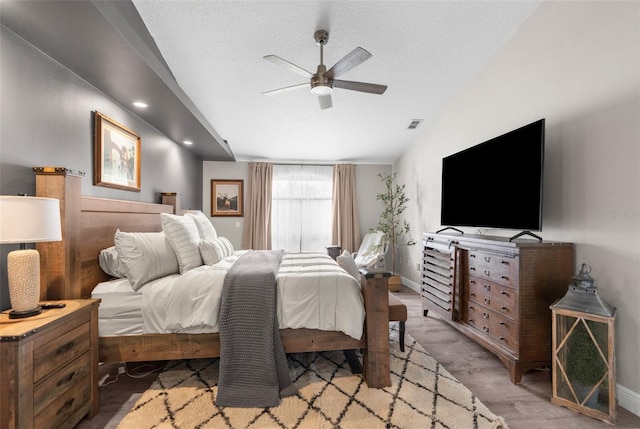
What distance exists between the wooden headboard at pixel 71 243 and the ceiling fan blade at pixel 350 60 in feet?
6.60

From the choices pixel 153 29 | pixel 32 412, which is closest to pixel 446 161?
pixel 153 29

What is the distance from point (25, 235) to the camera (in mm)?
1434

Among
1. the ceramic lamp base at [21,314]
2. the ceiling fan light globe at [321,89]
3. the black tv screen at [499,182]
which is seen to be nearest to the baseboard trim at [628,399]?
the black tv screen at [499,182]

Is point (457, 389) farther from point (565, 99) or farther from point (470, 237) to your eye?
point (565, 99)

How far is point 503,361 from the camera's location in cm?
229

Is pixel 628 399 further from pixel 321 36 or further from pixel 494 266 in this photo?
pixel 321 36

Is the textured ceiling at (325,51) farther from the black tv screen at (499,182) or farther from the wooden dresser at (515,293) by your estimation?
the wooden dresser at (515,293)

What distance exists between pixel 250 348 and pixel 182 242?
1.15 metres

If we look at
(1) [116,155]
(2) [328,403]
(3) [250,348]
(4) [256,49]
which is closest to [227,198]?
(1) [116,155]

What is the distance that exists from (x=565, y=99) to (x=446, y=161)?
1.32 m

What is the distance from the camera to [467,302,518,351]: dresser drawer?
87.7 inches

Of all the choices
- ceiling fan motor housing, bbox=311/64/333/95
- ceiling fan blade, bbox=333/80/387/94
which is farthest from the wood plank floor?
ceiling fan motor housing, bbox=311/64/333/95

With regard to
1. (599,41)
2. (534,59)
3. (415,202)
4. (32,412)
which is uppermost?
(534,59)

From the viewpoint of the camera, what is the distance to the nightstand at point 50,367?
1.27 m
